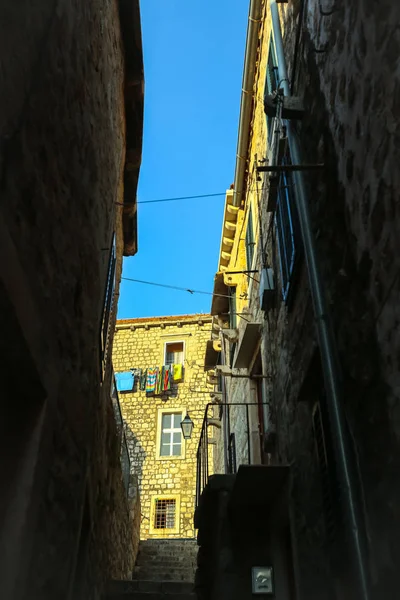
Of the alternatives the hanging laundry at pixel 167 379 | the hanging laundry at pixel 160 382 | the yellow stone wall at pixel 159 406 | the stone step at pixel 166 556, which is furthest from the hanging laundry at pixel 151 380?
the stone step at pixel 166 556

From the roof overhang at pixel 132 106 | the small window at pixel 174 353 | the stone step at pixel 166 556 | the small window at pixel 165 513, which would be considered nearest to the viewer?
the roof overhang at pixel 132 106

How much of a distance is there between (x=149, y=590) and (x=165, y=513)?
11.4 m

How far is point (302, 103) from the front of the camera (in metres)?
5.64

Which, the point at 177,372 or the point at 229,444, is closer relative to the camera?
the point at 229,444

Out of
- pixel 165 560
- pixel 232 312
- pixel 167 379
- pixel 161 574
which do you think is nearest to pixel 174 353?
pixel 167 379

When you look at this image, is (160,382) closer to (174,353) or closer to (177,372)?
(177,372)

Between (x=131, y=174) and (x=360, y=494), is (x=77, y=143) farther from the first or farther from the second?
(x=131, y=174)

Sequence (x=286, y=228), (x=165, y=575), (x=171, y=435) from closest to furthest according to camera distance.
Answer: (x=286, y=228) → (x=165, y=575) → (x=171, y=435)

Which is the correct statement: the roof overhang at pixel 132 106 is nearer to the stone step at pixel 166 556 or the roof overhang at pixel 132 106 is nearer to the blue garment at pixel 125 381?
the stone step at pixel 166 556

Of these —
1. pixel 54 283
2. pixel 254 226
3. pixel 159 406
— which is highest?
pixel 159 406

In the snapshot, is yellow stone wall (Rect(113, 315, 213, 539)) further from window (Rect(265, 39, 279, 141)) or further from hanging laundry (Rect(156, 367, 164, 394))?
window (Rect(265, 39, 279, 141))

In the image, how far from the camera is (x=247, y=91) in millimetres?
10188

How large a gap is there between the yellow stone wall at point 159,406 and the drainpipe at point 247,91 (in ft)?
28.6

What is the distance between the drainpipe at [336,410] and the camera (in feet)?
10.9
